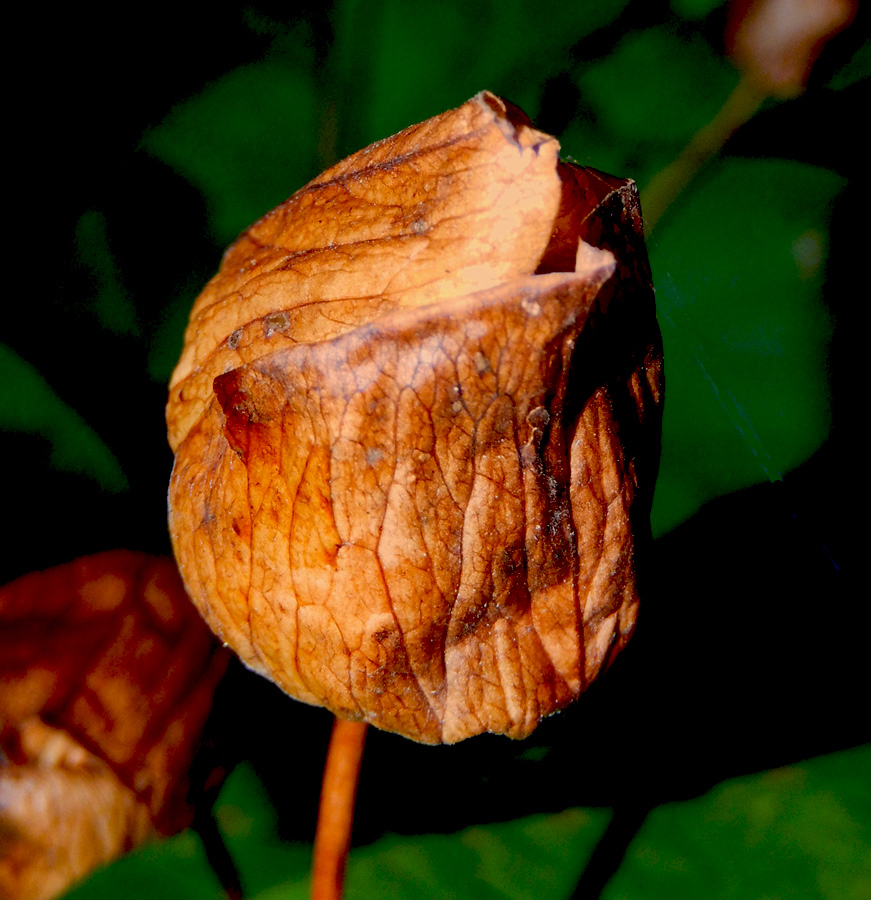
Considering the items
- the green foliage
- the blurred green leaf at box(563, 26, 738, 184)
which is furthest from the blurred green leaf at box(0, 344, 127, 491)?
the blurred green leaf at box(563, 26, 738, 184)

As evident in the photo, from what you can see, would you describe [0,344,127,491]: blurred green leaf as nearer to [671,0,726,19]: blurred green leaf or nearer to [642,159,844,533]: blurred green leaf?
[642,159,844,533]: blurred green leaf

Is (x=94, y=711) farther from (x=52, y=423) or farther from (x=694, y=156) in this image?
(x=694, y=156)

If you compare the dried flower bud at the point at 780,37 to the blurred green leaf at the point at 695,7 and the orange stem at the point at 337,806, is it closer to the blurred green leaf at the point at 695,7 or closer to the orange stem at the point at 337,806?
the blurred green leaf at the point at 695,7

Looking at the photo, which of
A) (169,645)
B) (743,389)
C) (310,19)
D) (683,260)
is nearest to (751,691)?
(743,389)

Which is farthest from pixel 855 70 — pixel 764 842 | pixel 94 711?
pixel 94 711

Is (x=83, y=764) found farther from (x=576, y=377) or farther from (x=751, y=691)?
(x=751, y=691)

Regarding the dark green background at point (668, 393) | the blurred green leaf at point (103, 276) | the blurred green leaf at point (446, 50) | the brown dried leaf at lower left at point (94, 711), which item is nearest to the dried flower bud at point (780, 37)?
the dark green background at point (668, 393)

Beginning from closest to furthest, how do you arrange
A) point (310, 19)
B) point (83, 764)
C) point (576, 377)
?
1. point (576, 377)
2. point (83, 764)
3. point (310, 19)
